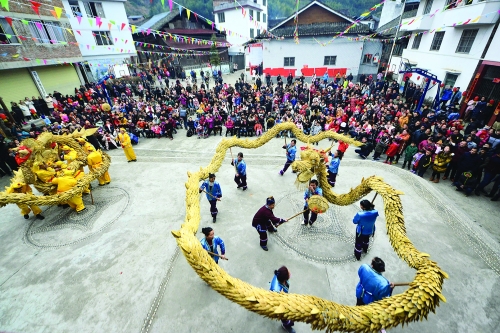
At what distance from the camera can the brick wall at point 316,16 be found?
Answer: 77.3ft

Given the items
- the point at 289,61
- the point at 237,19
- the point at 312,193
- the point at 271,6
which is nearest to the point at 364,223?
the point at 312,193

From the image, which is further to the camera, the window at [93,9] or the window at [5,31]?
the window at [93,9]

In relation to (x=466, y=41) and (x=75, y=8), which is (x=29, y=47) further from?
(x=466, y=41)

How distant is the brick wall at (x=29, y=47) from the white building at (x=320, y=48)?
60.2ft

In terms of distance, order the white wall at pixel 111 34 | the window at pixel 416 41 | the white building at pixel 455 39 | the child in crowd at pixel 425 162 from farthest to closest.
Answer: the white wall at pixel 111 34 → the window at pixel 416 41 → the white building at pixel 455 39 → the child in crowd at pixel 425 162

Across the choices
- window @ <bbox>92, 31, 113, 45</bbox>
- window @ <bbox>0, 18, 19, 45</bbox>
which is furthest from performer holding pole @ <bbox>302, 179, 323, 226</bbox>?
window @ <bbox>92, 31, 113, 45</bbox>

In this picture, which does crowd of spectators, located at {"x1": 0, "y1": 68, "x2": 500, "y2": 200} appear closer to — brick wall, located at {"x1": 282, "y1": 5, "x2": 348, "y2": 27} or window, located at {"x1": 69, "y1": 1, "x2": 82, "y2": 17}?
window, located at {"x1": 69, "y1": 1, "x2": 82, "y2": 17}

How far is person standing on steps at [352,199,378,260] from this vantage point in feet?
15.6

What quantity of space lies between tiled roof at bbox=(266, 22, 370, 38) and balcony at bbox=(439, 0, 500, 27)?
30.0 ft

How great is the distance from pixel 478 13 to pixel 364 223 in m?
15.0

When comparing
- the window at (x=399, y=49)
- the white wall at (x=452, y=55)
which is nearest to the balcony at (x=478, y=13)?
the white wall at (x=452, y=55)

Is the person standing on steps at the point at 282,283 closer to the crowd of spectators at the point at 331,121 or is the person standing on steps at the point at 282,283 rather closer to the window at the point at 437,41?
the crowd of spectators at the point at 331,121

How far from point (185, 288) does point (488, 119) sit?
15.9 meters

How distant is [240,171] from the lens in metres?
7.71
